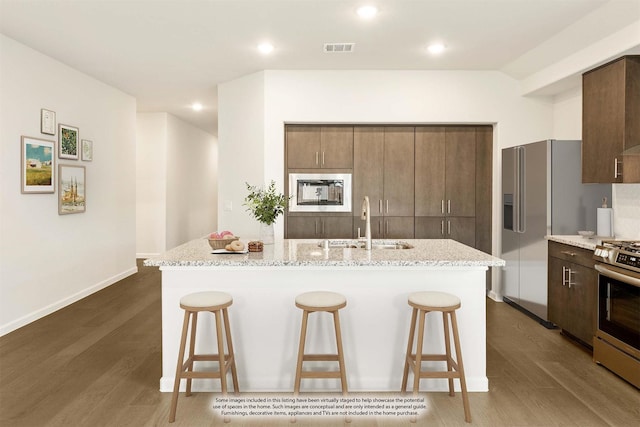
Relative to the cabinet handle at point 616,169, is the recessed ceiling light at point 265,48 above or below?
above

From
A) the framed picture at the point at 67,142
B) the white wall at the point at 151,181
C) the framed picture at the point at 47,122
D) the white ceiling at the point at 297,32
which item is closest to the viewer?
the white ceiling at the point at 297,32

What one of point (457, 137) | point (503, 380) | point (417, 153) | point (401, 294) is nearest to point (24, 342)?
point (401, 294)

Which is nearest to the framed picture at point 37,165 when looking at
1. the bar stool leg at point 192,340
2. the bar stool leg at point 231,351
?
the bar stool leg at point 192,340

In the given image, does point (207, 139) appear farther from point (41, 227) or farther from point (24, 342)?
point (24, 342)

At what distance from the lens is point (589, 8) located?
349cm

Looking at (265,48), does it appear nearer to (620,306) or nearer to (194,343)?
(194,343)

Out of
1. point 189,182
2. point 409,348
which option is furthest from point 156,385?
point 189,182

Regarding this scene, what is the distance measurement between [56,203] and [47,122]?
2.90 ft

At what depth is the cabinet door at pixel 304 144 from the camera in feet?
17.9

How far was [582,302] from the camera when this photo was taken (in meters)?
3.67

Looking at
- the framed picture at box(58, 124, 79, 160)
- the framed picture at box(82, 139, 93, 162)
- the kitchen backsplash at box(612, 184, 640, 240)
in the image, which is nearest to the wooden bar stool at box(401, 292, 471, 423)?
the kitchen backsplash at box(612, 184, 640, 240)

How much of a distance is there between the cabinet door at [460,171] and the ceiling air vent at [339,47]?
1.74 metres

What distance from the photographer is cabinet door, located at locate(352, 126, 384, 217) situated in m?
5.45

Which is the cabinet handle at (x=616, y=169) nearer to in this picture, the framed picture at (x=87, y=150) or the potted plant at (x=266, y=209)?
the potted plant at (x=266, y=209)
